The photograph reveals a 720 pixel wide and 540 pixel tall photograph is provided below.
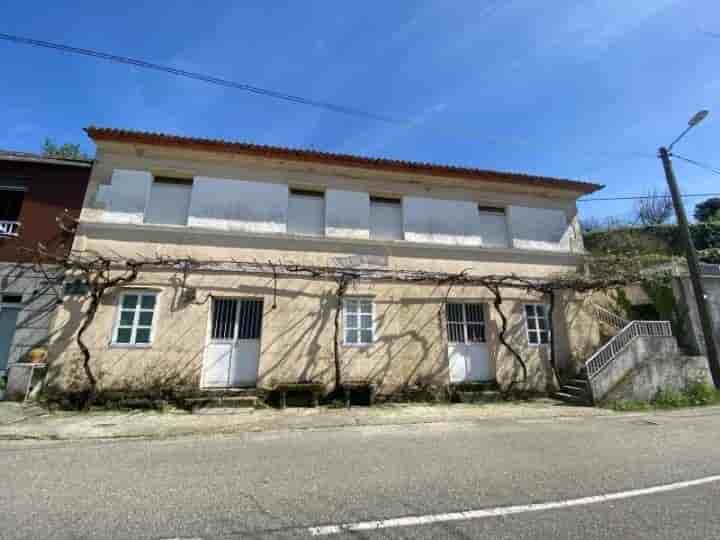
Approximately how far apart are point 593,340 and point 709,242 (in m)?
16.2

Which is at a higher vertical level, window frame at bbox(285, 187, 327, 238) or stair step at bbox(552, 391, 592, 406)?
window frame at bbox(285, 187, 327, 238)

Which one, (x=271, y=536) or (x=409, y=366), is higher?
(x=409, y=366)

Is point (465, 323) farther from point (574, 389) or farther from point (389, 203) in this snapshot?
point (389, 203)

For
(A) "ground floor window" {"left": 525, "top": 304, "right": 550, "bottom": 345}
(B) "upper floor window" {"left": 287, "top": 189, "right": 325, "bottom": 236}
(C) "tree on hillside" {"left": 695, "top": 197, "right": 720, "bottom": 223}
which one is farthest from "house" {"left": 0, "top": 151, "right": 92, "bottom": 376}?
(C) "tree on hillside" {"left": 695, "top": 197, "right": 720, "bottom": 223}

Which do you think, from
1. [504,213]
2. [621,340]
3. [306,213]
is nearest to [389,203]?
[306,213]

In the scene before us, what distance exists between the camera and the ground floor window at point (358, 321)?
8.28 meters

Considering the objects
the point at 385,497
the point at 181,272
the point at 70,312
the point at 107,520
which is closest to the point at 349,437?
the point at 385,497

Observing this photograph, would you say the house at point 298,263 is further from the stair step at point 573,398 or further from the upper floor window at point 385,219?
the stair step at point 573,398

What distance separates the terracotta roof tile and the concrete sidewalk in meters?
6.48

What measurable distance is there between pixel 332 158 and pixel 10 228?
8.27 meters

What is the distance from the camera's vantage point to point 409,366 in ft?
27.1

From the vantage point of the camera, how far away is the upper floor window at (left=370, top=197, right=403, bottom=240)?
926 cm

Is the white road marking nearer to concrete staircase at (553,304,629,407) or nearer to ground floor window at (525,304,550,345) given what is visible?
concrete staircase at (553,304,629,407)

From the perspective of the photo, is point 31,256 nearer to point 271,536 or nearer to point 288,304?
point 288,304
